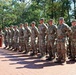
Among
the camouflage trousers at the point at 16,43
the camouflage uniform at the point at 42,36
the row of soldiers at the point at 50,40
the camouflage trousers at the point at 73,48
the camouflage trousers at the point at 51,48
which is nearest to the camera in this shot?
the row of soldiers at the point at 50,40

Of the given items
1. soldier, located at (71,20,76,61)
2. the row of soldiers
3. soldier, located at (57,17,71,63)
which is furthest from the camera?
soldier, located at (71,20,76,61)

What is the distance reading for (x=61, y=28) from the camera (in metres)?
11.7

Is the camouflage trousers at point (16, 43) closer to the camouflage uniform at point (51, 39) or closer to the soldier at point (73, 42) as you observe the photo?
the camouflage uniform at point (51, 39)

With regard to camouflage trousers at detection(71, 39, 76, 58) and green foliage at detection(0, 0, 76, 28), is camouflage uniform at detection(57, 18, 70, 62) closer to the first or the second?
camouflage trousers at detection(71, 39, 76, 58)

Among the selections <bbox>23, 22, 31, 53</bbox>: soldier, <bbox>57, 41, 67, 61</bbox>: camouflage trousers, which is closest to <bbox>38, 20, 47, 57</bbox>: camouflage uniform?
<bbox>57, 41, 67, 61</bbox>: camouflage trousers

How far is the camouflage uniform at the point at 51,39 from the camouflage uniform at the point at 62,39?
762 millimetres

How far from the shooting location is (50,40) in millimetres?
12812

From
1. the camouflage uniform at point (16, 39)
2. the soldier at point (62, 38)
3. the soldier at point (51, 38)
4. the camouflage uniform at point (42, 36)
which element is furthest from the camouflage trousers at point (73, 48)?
the camouflage uniform at point (16, 39)

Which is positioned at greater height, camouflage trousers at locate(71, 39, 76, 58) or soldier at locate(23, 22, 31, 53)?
soldier at locate(23, 22, 31, 53)

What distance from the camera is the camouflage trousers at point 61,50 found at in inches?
463

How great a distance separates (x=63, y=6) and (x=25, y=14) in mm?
6703

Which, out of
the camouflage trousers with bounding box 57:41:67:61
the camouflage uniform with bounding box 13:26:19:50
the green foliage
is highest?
the green foliage

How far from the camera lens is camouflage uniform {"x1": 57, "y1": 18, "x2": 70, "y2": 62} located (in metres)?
11.7

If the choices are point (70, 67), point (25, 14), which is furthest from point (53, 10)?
point (70, 67)
